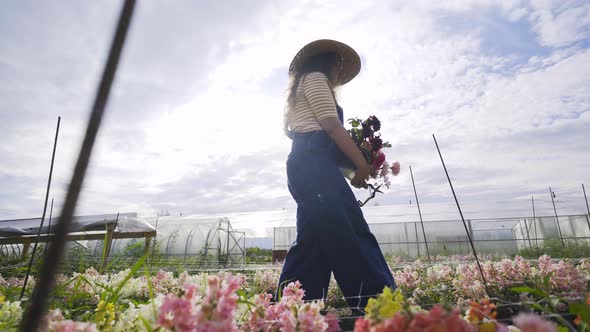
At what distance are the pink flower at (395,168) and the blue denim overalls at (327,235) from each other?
0.61 metres

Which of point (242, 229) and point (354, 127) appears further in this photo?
point (242, 229)

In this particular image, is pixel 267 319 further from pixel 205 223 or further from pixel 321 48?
pixel 205 223

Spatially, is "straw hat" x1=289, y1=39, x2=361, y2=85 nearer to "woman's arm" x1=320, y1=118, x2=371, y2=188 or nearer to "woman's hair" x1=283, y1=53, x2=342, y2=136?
"woman's hair" x1=283, y1=53, x2=342, y2=136

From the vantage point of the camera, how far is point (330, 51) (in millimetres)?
2117

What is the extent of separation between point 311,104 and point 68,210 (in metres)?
1.51

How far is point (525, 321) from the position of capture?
423mm

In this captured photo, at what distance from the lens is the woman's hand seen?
5.86ft

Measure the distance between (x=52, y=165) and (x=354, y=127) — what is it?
186 cm

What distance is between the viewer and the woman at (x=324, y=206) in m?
1.53

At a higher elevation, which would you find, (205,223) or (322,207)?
(205,223)

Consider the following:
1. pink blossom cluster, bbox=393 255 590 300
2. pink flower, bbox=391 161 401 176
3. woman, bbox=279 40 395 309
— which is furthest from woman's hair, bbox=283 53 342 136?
pink blossom cluster, bbox=393 255 590 300

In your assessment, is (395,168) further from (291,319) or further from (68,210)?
(68,210)

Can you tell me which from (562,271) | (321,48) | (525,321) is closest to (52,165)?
(321,48)

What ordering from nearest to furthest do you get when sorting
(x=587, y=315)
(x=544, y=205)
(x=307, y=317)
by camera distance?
(x=587, y=315)
(x=307, y=317)
(x=544, y=205)
